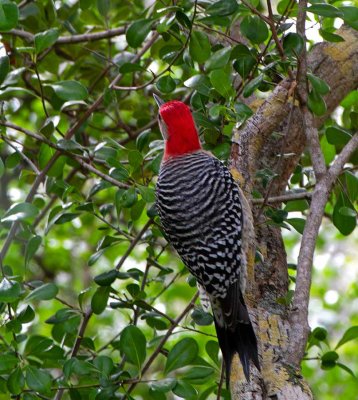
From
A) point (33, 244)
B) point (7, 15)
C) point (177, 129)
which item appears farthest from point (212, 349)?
point (7, 15)

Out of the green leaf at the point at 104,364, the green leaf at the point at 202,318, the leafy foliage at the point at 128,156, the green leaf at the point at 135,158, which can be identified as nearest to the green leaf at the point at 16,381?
the leafy foliage at the point at 128,156

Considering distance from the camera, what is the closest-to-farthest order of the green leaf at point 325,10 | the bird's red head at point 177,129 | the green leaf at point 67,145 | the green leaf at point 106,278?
the green leaf at point 325,10, the green leaf at point 106,278, the green leaf at point 67,145, the bird's red head at point 177,129

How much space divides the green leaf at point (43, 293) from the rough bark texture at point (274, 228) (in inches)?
30.1

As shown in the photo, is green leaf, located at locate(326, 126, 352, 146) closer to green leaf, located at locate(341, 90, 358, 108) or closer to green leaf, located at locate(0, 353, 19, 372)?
green leaf, located at locate(341, 90, 358, 108)

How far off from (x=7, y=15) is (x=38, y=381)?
4.40ft

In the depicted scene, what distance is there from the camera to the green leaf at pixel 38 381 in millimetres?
2891

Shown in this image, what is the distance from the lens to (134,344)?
3.05m

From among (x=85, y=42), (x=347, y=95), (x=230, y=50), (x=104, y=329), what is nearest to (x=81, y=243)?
(x=104, y=329)

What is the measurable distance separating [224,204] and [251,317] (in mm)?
504

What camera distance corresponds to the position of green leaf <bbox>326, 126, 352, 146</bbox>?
10.4ft

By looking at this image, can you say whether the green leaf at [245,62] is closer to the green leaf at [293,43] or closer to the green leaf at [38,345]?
the green leaf at [293,43]

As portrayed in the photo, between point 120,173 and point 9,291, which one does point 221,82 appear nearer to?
point 120,173

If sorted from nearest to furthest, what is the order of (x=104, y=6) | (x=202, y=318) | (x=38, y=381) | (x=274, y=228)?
1. (x=38, y=381)
2. (x=202, y=318)
3. (x=274, y=228)
4. (x=104, y=6)

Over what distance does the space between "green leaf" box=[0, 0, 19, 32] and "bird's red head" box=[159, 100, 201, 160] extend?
2.96ft
